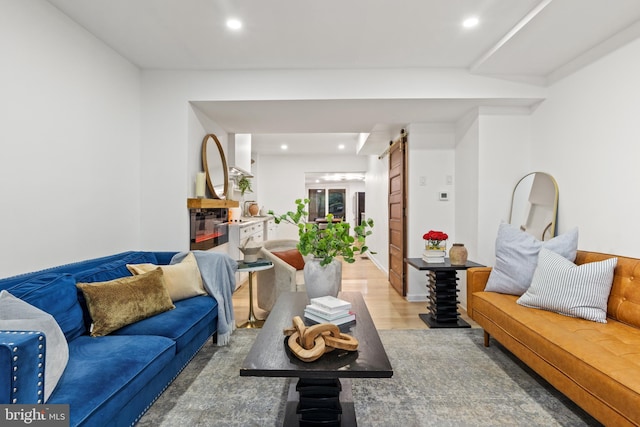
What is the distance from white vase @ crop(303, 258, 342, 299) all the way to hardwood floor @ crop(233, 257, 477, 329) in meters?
1.38

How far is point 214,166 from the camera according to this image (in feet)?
13.0

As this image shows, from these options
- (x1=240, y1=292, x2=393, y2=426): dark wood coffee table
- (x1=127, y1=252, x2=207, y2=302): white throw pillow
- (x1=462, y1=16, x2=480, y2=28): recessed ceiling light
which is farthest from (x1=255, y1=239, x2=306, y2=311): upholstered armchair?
(x1=462, y1=16, x2=480, y2=28): recessed ceiling light

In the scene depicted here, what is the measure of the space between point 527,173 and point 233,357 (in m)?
3.41

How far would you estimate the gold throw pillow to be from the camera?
1.94m

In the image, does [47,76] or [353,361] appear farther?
[47,76]

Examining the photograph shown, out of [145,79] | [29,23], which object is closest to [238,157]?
[145,79]

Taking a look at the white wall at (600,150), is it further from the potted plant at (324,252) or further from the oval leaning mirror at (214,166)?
the oval leaning mirror at (214,166)

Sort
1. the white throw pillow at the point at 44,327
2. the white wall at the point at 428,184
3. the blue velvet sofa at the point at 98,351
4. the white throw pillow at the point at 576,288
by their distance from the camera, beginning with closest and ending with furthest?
the blue velvet sofa at the point at 98,351 → the white throw pillow at the point at 44,327 → the white throw pillow at the point at 576,288 → the white wall at the point at 428,184

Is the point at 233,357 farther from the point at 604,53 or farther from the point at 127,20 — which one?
the point at 604,53

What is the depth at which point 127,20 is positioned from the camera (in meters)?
2.46

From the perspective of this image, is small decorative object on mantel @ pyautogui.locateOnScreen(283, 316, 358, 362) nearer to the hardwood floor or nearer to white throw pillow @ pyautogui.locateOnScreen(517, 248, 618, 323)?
white throw pillow @ pyautogui.locateOnScreen(517, 248, 618, 323)

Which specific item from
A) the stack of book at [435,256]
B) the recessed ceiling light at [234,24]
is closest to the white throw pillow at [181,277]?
the recessed ceiling light at [234,24]

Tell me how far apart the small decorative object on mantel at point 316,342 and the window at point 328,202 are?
10096mm

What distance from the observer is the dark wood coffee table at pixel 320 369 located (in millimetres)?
1376
